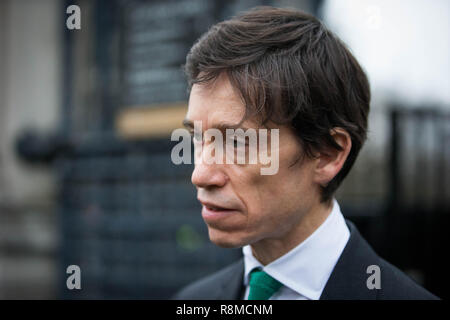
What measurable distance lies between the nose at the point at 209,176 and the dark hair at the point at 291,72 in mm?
215

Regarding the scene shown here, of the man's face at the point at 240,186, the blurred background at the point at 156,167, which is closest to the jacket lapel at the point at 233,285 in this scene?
the man's face at the point at 240,186

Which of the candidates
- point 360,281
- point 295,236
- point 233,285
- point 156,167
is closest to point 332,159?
point 295,236

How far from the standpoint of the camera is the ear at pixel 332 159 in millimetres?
1714

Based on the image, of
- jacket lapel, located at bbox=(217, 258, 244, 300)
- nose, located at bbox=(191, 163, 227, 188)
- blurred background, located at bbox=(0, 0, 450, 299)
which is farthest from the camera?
blurred background, located at bbox=(0, 0, 450, 299)

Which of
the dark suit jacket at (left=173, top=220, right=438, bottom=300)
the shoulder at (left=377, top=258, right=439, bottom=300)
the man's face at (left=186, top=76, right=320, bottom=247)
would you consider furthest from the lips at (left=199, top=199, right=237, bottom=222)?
the shoulder at (left=377, top=258, right=439, bottom=300)

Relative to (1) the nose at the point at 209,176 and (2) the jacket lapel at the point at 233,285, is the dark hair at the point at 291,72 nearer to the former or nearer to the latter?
(1) the nose at the point at 209,176

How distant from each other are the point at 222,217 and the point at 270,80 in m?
0.49

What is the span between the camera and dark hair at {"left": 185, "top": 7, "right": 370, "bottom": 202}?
5.31 feet

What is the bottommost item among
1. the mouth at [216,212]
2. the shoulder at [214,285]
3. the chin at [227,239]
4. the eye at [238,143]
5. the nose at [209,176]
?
the shoulder at [214,285]

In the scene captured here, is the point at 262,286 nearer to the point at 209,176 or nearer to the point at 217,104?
the point at 209,176

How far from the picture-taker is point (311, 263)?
1.71m

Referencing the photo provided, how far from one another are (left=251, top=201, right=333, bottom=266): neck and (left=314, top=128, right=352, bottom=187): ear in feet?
0.37

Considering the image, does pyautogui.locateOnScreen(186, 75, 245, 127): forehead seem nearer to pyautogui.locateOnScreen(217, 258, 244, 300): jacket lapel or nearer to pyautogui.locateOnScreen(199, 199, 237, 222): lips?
pyautogui.locateOnScreen(199, 199, 237, 222): lips
